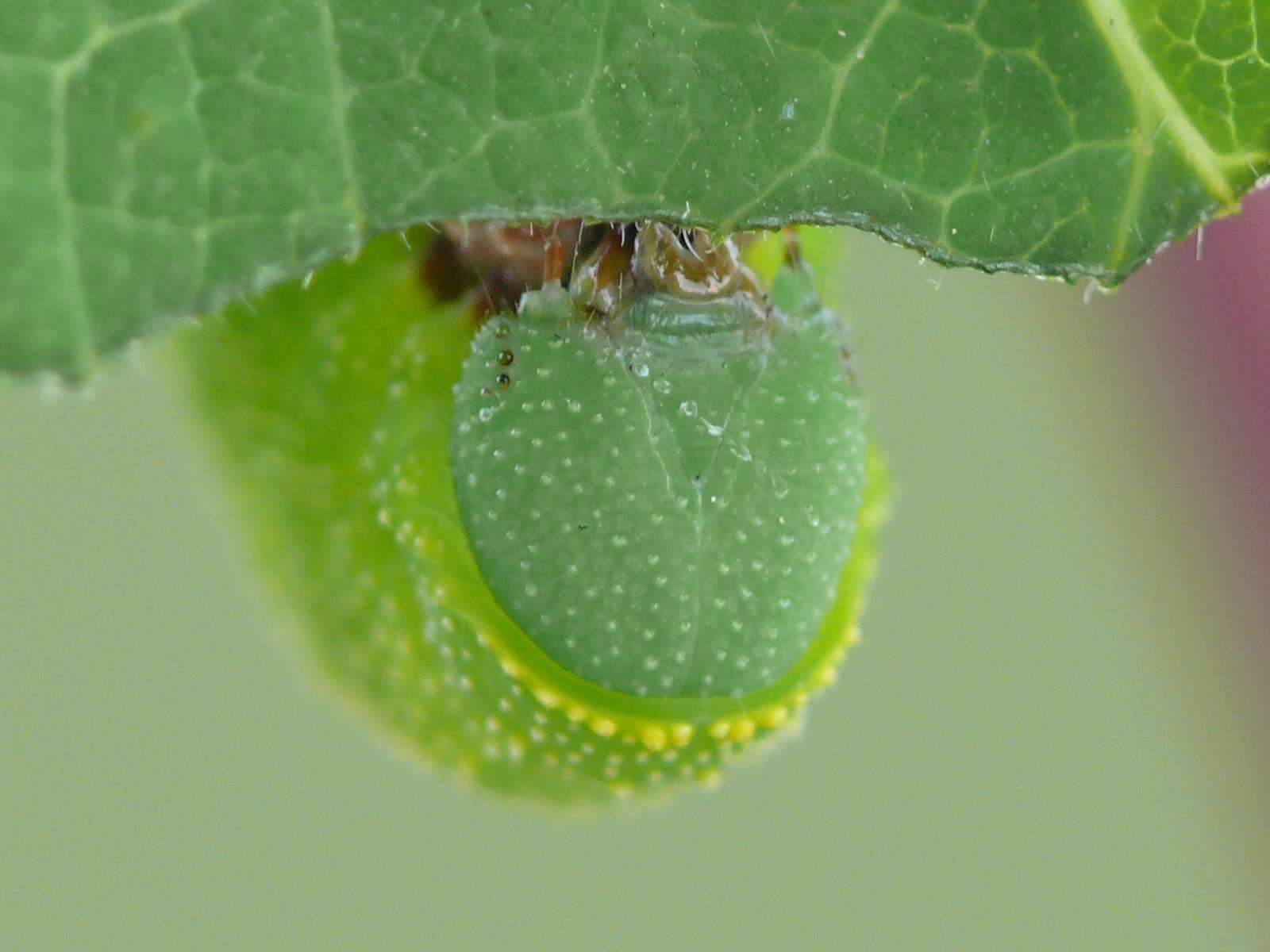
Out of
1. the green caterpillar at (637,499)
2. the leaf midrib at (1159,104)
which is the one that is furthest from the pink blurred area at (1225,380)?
the leaf midrib at (1159,104)

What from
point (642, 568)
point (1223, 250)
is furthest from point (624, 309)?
point (1223, 250)

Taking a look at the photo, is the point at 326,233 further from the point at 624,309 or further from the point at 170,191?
the point at 624,309

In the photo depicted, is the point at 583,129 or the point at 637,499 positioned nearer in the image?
the point at 583,129

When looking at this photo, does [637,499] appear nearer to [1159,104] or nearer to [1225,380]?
[1159,104]

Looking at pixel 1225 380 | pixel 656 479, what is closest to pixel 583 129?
pixel 656 479

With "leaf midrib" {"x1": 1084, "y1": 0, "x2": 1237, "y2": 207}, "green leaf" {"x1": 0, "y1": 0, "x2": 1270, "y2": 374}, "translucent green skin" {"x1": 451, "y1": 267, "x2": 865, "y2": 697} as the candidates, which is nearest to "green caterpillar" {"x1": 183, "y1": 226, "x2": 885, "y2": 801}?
"translucent green skin" {"x1": 451, "y1": 267, "x2": 865, "y2": 697}

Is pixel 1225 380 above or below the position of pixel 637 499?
above

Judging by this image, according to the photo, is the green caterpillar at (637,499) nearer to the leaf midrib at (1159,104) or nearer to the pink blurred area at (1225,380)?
the leaf midrib at (1159,104)
